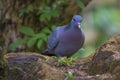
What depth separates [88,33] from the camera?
7.56 metres

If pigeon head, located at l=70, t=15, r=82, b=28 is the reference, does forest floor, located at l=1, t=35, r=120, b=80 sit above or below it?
above

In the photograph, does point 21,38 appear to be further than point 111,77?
Yes

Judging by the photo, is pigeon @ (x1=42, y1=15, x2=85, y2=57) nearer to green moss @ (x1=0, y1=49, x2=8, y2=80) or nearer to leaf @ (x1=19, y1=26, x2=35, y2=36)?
leaf @ (x1=19, y1=26, x2=35, y2=36)

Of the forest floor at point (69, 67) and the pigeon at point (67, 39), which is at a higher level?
the forest floor at point (69, 67)

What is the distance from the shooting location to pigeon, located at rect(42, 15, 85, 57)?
4.63 metres

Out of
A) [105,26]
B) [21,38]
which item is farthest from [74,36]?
[105,26]

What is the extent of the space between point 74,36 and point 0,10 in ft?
4.93

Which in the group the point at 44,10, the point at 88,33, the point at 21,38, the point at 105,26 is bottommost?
the point at 88,33

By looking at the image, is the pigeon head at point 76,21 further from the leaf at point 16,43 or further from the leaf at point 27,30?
the leaf at point 16,43

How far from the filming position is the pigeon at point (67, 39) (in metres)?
4.63

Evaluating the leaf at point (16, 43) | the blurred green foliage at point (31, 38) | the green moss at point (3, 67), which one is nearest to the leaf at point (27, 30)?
the blurred green foliage at point (31, 38)

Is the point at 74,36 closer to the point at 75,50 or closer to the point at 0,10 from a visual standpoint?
the point at 75,50

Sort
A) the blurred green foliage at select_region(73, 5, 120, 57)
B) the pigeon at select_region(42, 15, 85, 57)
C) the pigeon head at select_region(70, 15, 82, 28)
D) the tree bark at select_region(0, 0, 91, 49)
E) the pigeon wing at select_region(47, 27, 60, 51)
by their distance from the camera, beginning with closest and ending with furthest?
the pigeon head at select_region(70, 15, 82, 28)
the pigeon at select_region(42, 15, 85, 57)
the pigeon wing at select_region(47, 27, 60, 51)
the tree bark at select_region(0, 0, 91, 49)
the blurred green foliage at select_region(73, 5, 120, 57)

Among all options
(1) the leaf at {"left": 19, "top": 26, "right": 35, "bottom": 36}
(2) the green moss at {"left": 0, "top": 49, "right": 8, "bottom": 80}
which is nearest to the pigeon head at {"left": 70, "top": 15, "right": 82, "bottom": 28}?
(1) the leaf at {"left": 19, "top": 26, "right": 35, "bottom": 36}
